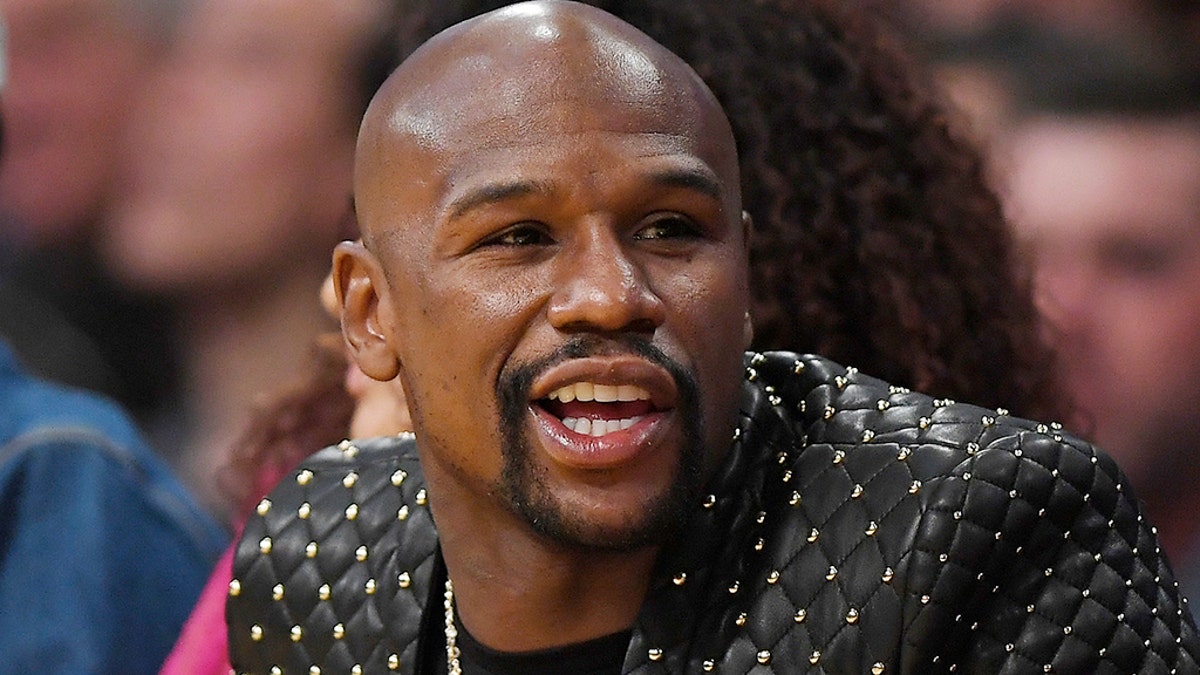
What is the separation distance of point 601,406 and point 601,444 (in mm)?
35

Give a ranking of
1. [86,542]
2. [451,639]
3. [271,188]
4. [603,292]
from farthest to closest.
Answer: [271,188] → [86,542] → [451,639] → [603,292]

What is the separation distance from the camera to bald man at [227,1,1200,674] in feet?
4.76

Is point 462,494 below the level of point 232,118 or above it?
above

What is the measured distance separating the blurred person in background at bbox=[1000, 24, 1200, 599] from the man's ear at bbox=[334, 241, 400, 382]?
1.56 metres

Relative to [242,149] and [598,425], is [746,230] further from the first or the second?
[242,149]

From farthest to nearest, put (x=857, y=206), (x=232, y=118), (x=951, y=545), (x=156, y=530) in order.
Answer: (x=232, y=118) < (x=156, y=530) < (x=857, y=206) < (x=951, y=545)

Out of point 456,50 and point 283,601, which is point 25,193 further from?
point 456,50

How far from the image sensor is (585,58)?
1506 mm

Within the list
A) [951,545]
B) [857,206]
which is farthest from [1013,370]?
[951,545]

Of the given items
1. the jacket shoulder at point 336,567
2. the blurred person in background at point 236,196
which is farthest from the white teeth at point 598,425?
the blurred person in background at point 236,196

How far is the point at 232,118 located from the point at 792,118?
1.61 metres

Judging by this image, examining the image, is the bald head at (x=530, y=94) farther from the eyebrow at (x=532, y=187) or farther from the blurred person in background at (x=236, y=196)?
the blurred person in background at (x=236, y=196)

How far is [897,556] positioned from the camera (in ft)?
4.83

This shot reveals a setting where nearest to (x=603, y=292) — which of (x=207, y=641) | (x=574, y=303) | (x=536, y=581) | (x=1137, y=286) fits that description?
(x=574, y=303)
